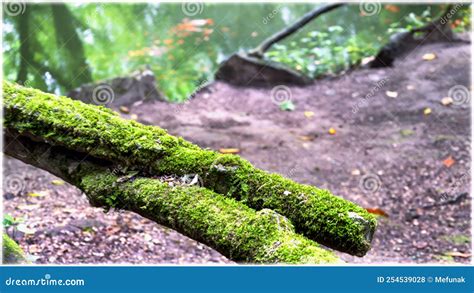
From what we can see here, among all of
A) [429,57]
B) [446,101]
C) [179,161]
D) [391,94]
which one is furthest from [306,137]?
[179,161]

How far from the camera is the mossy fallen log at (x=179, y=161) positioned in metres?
1.98

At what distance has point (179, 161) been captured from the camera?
2.16m

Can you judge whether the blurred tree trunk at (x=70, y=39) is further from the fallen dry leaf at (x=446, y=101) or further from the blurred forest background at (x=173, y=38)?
the fallen dry leaf at (x=446, y=101)

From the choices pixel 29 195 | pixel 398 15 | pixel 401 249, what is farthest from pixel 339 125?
pixel 398 15

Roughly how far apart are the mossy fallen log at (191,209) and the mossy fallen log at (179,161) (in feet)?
0.23

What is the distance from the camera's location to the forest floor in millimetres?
4121

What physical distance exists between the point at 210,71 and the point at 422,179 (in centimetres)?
399

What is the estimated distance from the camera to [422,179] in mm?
5309

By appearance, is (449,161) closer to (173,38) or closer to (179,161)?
(179,161)

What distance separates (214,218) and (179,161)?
32 centimetres

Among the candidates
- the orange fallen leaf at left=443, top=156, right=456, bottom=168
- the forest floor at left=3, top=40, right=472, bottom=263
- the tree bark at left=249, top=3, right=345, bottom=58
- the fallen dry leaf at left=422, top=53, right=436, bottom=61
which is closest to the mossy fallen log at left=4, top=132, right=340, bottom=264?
the forest floor at left=3, top=40, right=472, bottom=263

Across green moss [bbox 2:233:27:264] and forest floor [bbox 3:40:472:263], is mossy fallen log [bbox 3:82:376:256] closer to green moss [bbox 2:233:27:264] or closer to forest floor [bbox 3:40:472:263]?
green moss [bbox 2:233:27:264]
